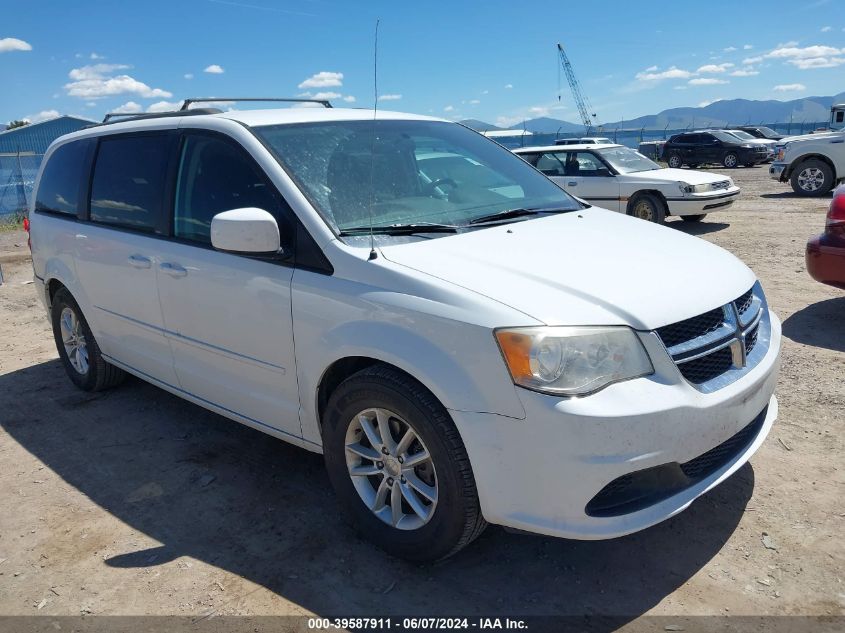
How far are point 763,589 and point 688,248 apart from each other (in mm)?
1526

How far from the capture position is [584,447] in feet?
7.94

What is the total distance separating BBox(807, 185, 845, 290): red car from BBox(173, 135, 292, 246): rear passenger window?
461cm

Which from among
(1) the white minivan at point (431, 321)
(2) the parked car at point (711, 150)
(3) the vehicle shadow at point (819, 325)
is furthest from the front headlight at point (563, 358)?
(2) the parked car at point (711, 150)

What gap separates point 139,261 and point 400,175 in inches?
63.8

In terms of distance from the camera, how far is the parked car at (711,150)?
2906 cm

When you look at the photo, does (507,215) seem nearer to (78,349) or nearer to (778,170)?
(78,349)

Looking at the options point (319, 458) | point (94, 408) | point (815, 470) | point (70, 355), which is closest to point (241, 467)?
point (319, 458)

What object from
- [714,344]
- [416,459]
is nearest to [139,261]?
[416,459]

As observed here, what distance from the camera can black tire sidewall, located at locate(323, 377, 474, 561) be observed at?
2670 mm

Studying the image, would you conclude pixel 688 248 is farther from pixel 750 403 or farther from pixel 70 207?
pixel 70 207

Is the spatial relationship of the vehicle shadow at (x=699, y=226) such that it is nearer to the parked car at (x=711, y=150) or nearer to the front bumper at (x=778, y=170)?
the front bumper at (x=778, y=170)

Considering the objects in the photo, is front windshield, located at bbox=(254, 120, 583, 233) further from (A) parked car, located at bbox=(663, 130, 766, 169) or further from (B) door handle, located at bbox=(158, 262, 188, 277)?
(A) parked car, located at bbox=(663, 130, 766, 169)

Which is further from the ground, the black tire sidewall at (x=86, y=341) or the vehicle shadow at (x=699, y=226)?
the black tire sidewall at (x=86, y=341)

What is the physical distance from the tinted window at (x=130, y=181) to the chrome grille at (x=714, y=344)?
2.88 m
